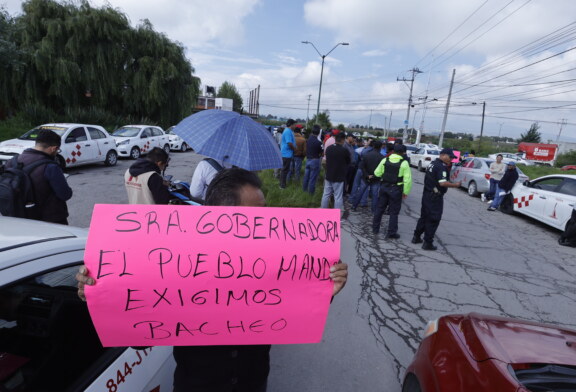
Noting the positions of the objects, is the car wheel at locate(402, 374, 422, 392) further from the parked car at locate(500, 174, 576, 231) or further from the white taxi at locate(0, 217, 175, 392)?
the parked car at locate(500, 174, 576, 231)

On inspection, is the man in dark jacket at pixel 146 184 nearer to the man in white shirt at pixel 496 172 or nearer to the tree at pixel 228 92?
the man in white shirt at pixel 496 172

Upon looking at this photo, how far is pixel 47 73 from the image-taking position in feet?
56.1

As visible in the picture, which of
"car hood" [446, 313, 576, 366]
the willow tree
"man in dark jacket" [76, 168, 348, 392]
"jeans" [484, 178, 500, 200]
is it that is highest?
the willow tree

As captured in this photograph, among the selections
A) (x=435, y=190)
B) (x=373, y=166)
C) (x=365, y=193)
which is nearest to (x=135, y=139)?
(x=365, y=193)

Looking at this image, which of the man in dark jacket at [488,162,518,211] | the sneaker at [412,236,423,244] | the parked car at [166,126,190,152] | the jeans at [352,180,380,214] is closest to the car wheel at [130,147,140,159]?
the parked car at [166,126,190,152]

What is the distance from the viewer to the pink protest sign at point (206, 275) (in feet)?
4.01

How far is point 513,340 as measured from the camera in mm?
1959

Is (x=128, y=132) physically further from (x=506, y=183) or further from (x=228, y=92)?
(x=228, y=92)

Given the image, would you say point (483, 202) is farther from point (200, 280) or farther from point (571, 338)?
point (200, 280)

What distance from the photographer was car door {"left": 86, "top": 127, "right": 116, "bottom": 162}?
37.8ft

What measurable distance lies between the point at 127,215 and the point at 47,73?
20992 millimetres

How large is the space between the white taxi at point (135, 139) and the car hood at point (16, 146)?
4.58 metres

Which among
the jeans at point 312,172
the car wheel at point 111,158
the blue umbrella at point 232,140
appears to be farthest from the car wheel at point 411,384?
the car wheel at point 111,158

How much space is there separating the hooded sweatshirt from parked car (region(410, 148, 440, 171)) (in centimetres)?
1828
